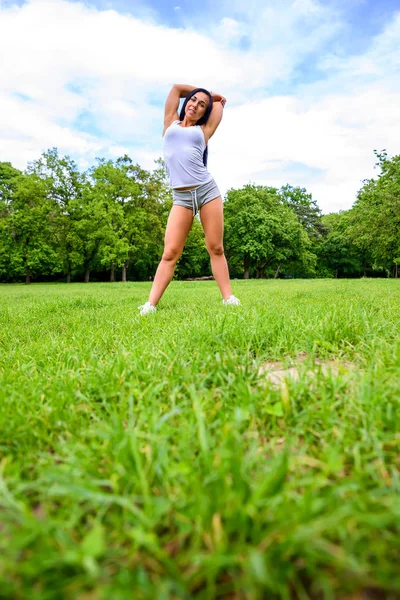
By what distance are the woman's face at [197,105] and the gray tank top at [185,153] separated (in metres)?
0.14

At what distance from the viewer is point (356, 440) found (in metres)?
1.02

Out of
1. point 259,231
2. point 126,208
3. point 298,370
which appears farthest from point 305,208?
point 298,370

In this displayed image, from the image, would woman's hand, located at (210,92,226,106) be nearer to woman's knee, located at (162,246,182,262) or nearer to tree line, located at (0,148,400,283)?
woman's knee, located at (162,246,182,262)

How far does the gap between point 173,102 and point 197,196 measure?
1.25m

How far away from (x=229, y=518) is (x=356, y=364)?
128 cm

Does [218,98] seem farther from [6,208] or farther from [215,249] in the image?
[6,208]

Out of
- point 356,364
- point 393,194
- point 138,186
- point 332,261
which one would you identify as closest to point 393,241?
point 393,194

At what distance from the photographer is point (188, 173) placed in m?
4.09

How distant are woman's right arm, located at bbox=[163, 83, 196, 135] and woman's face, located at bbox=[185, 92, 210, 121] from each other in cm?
27

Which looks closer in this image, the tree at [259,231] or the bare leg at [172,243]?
the bare leg at [172,243]

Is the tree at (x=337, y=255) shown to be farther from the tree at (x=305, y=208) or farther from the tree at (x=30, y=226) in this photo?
the tree at (x=30, y=226)

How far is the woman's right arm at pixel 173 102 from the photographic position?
424 centimetres

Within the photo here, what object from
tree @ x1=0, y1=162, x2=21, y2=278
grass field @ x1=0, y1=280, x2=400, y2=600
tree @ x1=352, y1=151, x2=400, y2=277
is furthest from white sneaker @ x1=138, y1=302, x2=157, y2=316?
tree @ x1=0, y1=162, x2=21, y2=278

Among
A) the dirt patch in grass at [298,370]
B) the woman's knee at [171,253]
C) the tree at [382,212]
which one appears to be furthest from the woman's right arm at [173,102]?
the tree at [382,212]
